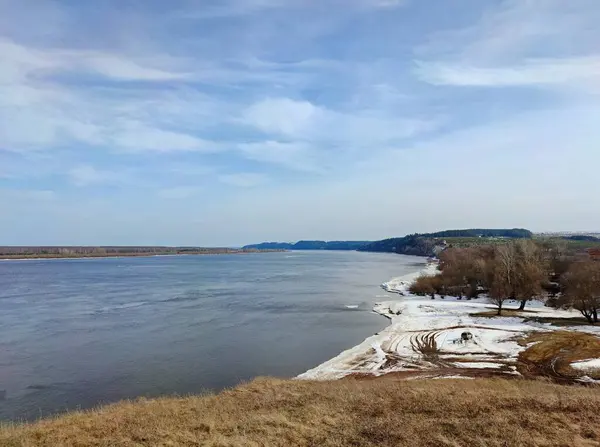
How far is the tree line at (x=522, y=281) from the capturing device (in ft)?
106

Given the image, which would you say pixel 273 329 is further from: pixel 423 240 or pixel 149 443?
pixel 423 240

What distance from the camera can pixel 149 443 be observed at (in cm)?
901

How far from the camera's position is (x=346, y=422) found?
10.0 meters

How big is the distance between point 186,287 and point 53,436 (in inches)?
1936

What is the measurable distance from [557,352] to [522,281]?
62.7 feet

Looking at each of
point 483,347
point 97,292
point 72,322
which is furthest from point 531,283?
point 97,292

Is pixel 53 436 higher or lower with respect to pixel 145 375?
higher

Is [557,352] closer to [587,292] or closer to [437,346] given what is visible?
[437,346]

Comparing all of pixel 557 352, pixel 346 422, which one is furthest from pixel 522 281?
pixel 346 422

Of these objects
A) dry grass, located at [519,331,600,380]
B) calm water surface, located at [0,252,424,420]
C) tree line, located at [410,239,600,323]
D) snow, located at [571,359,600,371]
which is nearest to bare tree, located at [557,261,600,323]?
tree line, located at [410,239,600,323]

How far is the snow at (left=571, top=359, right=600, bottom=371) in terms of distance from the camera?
19125 mm

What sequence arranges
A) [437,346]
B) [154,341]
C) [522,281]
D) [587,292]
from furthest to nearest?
[522,281], [587,292], [154,341], [437,346]

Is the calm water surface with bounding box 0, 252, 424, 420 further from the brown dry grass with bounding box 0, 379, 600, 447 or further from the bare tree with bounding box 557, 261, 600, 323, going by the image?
the bare tree with bounding box 557, 261, 600, 323

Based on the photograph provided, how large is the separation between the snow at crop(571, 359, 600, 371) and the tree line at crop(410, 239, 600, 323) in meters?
13.7
